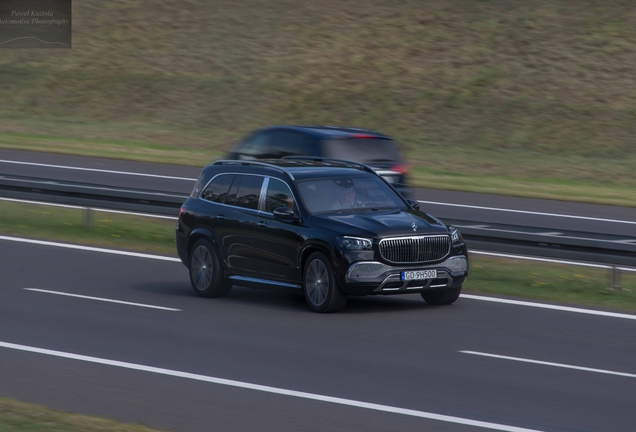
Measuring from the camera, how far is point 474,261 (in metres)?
17.1

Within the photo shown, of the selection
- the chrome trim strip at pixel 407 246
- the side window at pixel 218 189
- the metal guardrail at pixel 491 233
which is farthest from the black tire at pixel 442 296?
the side window at pixel 218 189

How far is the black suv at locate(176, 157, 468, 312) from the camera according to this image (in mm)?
12445

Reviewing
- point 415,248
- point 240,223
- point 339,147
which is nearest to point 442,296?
point 415,248

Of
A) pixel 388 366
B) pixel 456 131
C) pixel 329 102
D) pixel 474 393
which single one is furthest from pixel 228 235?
pixel 329 102

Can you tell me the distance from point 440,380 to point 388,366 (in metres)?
0.68

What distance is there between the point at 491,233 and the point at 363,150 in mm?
3909

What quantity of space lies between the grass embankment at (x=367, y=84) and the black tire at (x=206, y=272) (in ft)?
44.1

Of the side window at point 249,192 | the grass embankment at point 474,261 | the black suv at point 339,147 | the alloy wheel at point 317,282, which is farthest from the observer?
the black suv at point 339,147

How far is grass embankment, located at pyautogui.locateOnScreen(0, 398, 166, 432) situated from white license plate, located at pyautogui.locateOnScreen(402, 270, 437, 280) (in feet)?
17.7

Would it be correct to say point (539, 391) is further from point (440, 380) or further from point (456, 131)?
point (456, 131)

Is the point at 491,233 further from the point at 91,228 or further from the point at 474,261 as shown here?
the point at 91,228

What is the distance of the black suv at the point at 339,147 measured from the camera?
18.8 m

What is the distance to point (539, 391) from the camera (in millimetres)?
9031

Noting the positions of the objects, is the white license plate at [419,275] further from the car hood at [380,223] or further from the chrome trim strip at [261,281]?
the chrome trim strip at [261,281]
